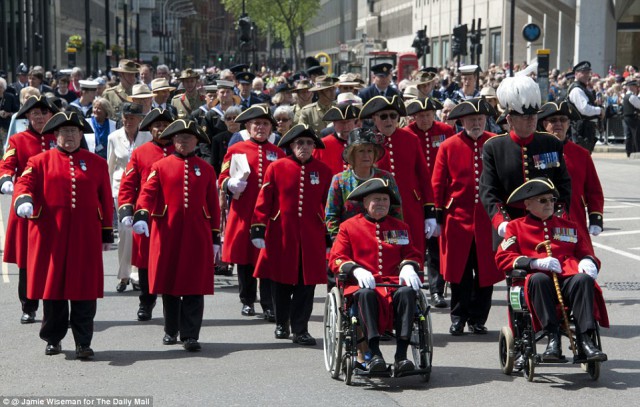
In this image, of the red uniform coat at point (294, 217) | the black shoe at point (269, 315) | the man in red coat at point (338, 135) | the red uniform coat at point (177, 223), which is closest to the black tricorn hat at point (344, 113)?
the man in red coat at point (338, 135)

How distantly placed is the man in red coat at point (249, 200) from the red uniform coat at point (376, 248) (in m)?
2.67

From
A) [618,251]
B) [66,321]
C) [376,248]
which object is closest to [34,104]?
[66,321]

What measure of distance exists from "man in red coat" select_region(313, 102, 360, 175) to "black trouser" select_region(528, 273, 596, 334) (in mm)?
2873

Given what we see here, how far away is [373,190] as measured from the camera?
344 inches

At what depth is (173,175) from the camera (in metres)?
10.1

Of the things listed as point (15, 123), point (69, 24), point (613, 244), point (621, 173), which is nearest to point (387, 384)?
point (15, 123)

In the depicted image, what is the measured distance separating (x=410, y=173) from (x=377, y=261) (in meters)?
2.30

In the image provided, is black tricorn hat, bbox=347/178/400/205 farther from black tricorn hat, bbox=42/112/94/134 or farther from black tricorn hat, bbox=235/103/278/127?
black tricorn hat, bbox=235/103/278/127

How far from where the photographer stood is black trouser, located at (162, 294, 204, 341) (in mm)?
9987

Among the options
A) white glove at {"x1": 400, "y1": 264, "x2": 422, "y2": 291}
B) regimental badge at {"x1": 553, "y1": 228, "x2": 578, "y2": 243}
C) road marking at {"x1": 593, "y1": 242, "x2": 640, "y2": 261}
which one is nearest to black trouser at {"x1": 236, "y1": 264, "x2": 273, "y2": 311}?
white glove at {"x1": 400, "y1": 264, "x2": 422, "y2": 291}

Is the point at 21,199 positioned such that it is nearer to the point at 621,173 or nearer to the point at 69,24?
the point at 621,173

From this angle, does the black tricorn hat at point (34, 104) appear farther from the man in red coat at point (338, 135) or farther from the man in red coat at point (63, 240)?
the man in red coat at point (338, 135)

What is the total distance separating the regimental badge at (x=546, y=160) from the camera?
9570mm

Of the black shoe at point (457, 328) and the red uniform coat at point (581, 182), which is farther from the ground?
the red uniform coat at point (581, 182)
